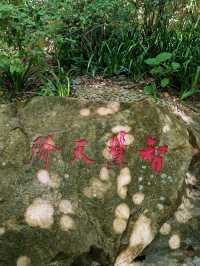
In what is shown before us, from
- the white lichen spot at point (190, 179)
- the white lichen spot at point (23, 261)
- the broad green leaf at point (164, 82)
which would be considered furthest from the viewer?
the broad green leaf at point (164, 82)

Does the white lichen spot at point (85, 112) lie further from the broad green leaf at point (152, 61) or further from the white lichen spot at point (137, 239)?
the broad green leaf at point (152, 61)

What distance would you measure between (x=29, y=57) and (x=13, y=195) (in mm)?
1532

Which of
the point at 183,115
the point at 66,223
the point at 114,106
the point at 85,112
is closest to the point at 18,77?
the point at 85,112

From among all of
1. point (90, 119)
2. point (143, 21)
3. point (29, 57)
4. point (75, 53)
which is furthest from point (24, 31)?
point (143, 21)

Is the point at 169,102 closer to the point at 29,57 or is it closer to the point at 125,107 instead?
the point at 125,107

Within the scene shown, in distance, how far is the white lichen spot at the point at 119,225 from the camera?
304 cm

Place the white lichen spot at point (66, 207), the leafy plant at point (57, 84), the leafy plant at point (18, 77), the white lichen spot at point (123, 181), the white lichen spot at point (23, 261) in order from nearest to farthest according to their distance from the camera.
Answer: the white lichen spot at point (23, 261), the white lichen spot at point (66, 207), the white lichen spot at point (123, 181), the leafy plant at point (18, 77), the leafy plant at point (57, 84)

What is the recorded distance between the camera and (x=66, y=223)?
2.97 metres

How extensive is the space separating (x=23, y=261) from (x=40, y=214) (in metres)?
0.31

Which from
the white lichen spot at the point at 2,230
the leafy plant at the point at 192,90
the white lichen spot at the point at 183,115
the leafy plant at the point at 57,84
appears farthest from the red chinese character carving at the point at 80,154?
the leafy plant at the point at 192,90

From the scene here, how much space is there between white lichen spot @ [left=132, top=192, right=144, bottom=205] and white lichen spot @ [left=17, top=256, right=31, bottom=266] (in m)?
0.80

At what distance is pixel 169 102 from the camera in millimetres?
4250

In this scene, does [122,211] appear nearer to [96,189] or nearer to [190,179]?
[96,189]

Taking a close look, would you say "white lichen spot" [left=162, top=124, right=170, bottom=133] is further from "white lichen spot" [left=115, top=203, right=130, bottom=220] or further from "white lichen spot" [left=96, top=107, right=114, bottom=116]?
"white lichen spot" [left=115, top=203, right=130, bottom=220]
